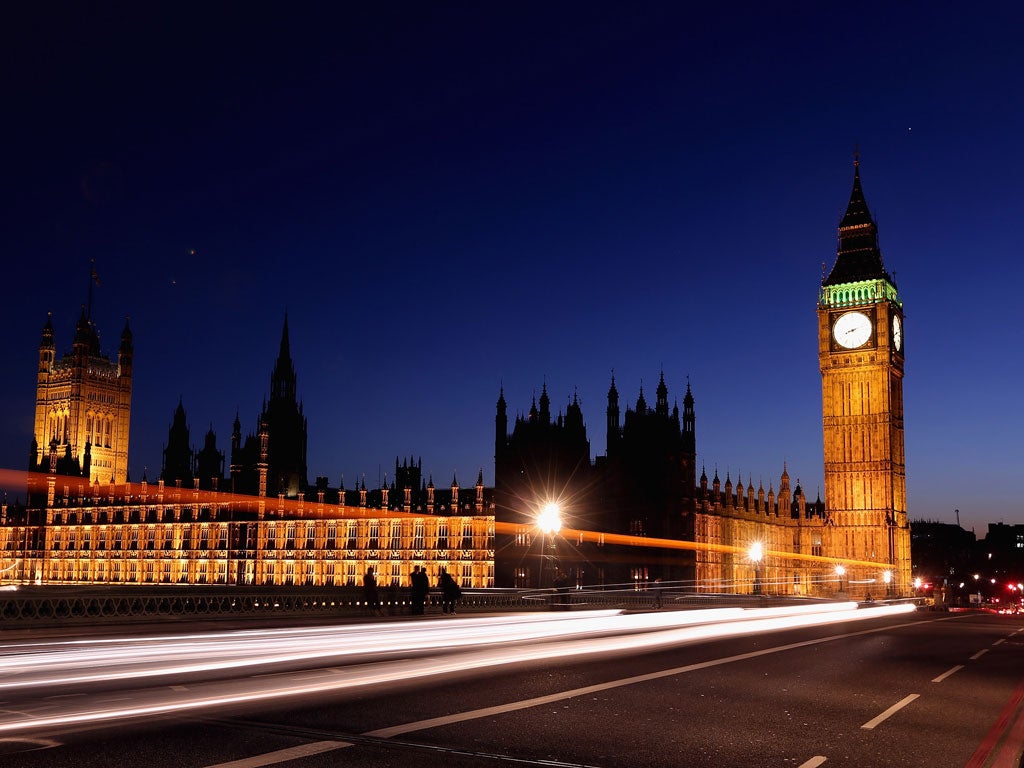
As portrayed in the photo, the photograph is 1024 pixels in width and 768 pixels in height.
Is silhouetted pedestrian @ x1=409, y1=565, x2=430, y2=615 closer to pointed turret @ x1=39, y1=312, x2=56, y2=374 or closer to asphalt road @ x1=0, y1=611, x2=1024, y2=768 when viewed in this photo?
asphalt road @ x1=0, y1=611, x2=1024, y2=768

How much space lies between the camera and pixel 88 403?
6127 inches

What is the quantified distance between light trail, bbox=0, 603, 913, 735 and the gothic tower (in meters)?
137

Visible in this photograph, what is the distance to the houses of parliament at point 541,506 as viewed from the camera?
81.4 m

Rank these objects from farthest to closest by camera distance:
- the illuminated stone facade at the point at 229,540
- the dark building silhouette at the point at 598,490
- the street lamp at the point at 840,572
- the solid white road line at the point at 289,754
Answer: the street lamp at the point at 840,572
the illuminated stone facade at the point at 229,540
the dark building silhouette at the point at 598,490
the solid white road line at the point at 289,754

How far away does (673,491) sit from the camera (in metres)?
86.2

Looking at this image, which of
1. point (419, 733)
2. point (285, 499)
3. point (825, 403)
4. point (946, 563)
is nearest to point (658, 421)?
point (825, 403)

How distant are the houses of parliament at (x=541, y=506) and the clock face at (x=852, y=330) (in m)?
0.15

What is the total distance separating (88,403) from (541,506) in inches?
4083

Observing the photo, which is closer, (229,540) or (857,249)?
(229,540)

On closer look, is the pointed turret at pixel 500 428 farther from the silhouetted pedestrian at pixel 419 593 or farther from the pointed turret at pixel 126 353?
the pointed turret at pixel 126 353

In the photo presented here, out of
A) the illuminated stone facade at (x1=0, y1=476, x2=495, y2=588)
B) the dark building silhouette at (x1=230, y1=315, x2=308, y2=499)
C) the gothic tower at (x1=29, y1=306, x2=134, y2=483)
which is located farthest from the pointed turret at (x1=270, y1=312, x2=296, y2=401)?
the gothic tower at (x1=29, y1=306, x2=134, y2=483)

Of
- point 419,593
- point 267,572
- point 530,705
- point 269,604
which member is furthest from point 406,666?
point 267,572

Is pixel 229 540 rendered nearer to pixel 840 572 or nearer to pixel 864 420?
pixel 840 572

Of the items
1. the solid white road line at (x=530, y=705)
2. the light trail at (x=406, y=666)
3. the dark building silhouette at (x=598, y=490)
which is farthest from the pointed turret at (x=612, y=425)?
the solid white road line at (x=530, y=705)
